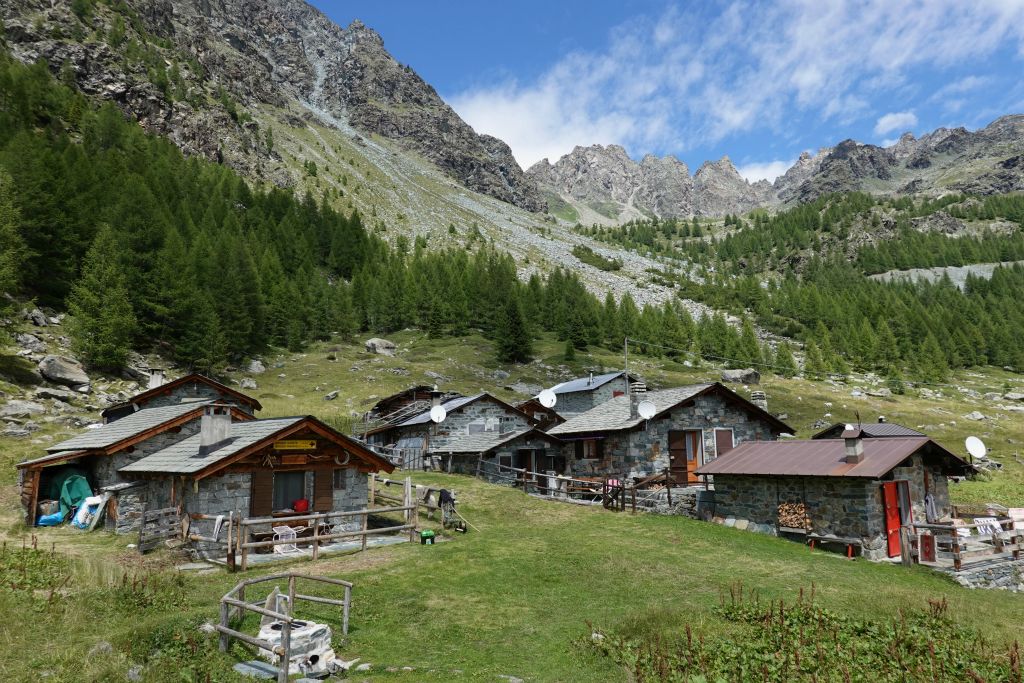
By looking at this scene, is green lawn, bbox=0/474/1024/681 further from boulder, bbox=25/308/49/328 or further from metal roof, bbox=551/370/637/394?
boulder, bbox=25/308/49/328

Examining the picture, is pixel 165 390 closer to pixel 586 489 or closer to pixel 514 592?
pixel 586 489

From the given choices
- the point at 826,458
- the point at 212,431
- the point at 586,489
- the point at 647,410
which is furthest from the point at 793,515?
the point at 212,431

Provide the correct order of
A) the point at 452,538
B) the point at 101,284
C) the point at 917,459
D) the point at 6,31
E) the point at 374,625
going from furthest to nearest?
1. the point at 6,31
2. the point at 101,284
3. the point at 917,459
4. the point at 452,538
5. the point at 374,625

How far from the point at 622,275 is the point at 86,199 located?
405ft

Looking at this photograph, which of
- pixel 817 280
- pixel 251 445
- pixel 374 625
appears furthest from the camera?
pixel 817 280

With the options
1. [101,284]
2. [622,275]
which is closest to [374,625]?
[101,284]

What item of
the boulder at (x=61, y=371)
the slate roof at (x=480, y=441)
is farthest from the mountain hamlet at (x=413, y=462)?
the slate roof at (x=480, y=441)

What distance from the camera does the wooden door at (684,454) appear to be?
33.7 metres

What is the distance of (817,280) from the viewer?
17175 cm

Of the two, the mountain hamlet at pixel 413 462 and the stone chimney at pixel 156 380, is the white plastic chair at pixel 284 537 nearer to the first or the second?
the mountain hamlet at pixel 413 462

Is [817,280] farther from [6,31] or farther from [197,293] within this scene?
[6,31]

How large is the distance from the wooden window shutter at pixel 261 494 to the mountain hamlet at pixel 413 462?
0.09 m

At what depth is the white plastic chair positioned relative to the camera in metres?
19.6

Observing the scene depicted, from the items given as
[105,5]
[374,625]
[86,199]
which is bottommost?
[374,625]
